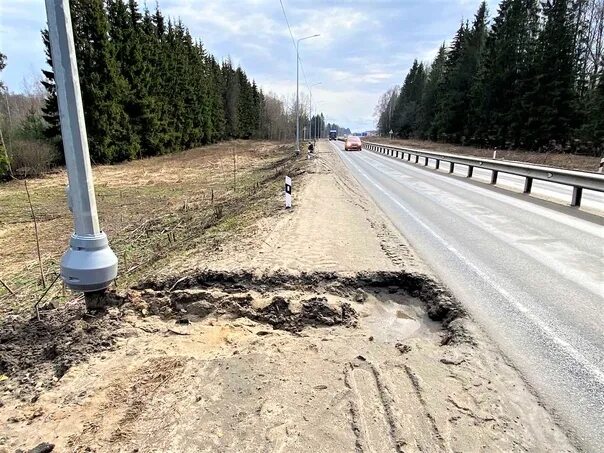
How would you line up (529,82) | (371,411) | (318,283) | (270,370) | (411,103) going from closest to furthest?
(371,411), (270,370), (318,283), (529,82), (411,103)

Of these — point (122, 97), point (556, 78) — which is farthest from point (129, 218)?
point (556, 78)

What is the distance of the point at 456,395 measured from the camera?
3217 mm

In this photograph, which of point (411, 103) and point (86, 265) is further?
point (411, 103)

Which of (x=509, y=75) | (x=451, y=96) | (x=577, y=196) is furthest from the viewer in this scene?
(x=451, y=96)

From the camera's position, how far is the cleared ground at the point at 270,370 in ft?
9.25

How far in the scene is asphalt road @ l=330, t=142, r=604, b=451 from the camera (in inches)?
133

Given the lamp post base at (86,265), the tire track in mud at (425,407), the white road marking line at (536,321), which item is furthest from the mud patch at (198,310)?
the tire track in mud at (425,407)

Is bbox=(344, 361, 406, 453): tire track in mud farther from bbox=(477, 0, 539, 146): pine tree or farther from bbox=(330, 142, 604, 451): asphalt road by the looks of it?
bbox=(477, 0, 539, 146): pine tree

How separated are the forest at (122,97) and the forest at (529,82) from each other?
3814 cm

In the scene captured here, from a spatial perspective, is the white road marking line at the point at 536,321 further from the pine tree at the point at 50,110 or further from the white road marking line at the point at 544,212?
the pine tree at the point at 50,110

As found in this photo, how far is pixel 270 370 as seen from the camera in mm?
3600

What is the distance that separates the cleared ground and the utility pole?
616 millimetres

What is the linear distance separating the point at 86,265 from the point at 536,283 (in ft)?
18.5

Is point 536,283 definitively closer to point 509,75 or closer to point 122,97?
point 122,97
